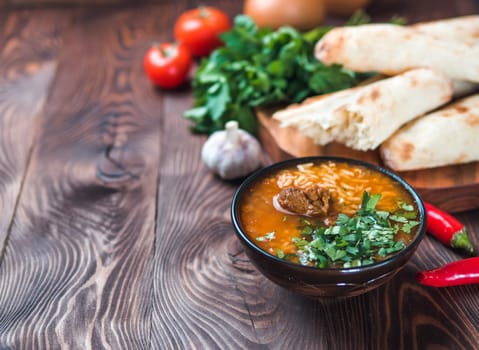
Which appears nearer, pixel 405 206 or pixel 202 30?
pixel 405 206

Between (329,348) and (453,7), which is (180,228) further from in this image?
(453,7)

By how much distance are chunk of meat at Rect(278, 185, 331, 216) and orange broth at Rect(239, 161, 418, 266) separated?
2 cm

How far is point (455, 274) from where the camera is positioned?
6.00 ft

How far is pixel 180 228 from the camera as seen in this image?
2.16m

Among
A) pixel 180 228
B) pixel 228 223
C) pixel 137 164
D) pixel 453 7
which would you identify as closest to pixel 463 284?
pixel 228 223

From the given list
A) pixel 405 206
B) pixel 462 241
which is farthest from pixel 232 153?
pixel 462 241

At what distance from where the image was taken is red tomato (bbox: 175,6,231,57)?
3262 mm

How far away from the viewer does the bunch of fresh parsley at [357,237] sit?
160 cm

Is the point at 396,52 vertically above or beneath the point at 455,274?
above

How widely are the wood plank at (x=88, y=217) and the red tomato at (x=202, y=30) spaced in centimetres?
31

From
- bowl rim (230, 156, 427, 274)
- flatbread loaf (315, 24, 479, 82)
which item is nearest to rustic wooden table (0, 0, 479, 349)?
bowl rim (230, 156, 427, 274)

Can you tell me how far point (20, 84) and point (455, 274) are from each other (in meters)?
2.37

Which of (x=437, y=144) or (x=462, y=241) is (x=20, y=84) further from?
(x=462, y=241)

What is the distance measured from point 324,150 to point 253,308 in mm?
805
